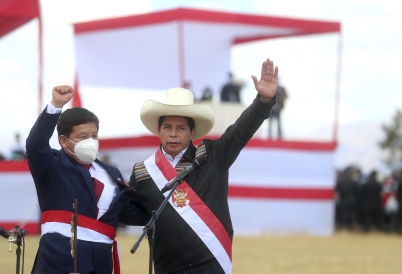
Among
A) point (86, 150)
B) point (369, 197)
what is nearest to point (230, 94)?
point (369, 197)

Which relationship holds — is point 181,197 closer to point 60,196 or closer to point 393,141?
point 60,196

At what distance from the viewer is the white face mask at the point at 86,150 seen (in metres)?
4.22

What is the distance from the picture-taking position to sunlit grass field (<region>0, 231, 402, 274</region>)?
1009 centimetres

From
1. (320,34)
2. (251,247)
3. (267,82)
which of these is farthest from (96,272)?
(320,34)

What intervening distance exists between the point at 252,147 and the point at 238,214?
1.42 meters

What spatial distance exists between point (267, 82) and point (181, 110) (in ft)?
1.89

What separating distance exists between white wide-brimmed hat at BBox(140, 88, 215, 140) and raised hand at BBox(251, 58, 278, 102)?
0.46m

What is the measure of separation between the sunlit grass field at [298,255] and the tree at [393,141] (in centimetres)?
1693

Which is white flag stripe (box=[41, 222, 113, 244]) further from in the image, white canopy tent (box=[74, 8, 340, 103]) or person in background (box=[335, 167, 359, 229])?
person in background (box=[335, 167, 359, 229])

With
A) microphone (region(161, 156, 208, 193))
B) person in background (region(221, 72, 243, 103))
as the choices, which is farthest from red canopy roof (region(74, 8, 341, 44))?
microphone (region(161, 156, 208, 193))

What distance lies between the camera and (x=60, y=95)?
402 centimetres

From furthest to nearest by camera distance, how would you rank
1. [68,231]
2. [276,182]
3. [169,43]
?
[169,43] < [276,182] < [68,231]

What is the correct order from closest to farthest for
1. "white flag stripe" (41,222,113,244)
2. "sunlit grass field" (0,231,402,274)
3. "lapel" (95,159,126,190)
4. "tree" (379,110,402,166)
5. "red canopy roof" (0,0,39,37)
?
"white flag stripe" (41,222,113,244) → "lapel" (95,159,126,190) → "sunlit grass field" (0,231,402,274) → "red canopy roof" (0,0,39,37) → "tree" (379,110,402,166)

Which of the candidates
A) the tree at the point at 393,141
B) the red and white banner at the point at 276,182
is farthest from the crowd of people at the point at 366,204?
the tree at the point at 393,141
